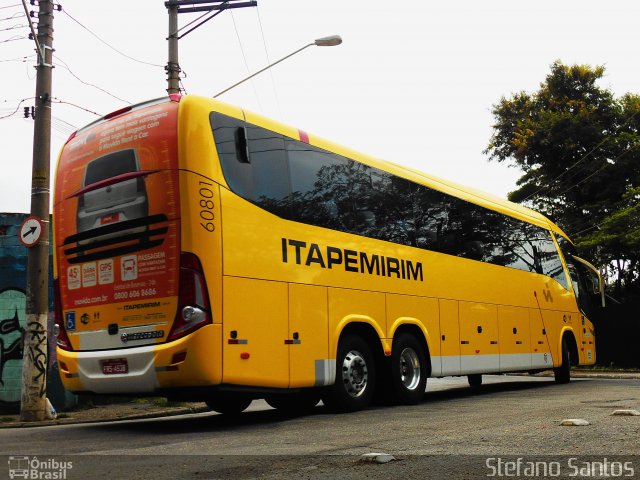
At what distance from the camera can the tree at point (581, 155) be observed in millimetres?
29828

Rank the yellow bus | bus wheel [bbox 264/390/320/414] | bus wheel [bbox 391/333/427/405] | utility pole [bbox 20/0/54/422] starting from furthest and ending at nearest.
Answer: utility pole [bbox 20/0/54/422]
bus wheel [bbox 264/390/320/414]
bus wheel [bbox 391/333/427/405]
the yellow bus

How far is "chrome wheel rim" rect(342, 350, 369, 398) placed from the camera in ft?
33.0

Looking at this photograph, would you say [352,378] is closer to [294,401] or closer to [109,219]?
[294,401]

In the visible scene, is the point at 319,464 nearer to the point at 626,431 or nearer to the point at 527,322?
the point at 626,431

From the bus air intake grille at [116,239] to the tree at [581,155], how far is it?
22.6 meters

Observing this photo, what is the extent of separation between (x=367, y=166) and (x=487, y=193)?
15.4 ft

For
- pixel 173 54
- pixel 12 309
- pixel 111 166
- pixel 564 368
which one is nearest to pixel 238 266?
pixel 111 166

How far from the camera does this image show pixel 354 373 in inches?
402

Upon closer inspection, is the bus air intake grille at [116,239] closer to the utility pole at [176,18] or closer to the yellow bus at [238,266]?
the yellow bus at [238,266]

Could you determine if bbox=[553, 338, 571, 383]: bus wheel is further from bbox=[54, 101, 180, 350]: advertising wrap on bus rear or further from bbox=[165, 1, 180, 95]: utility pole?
bbox=[54, 101, 180, 350]: advertising wrap on bus rear

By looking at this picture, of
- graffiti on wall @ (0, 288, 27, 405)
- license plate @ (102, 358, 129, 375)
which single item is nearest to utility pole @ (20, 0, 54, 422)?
graffiti on wall @ (0, 288, 27, 405)

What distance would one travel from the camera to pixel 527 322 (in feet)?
49.9

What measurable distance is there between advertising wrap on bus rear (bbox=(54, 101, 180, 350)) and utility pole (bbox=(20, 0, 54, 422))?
3.30m

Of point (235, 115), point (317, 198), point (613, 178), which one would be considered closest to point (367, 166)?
point (317, 198)
